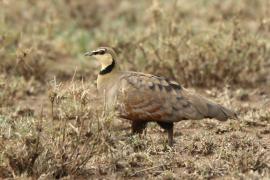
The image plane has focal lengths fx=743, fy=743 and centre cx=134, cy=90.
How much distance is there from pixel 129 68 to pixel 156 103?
10.7ft

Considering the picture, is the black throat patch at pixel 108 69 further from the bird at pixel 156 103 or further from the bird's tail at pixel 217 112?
the bird's tail at pixel 217 112

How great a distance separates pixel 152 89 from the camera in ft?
22.6

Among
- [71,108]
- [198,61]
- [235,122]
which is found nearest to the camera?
[71,108]

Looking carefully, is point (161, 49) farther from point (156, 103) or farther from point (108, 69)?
point (156, 103)

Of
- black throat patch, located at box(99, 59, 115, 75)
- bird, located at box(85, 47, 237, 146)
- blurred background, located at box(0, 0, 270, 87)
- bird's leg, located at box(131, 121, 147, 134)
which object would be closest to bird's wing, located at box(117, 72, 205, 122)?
bird, located at box(85, 47, 237, 146)

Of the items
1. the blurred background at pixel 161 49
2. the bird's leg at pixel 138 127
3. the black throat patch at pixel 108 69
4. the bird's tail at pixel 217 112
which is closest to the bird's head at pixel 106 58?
→ the black throat patch at pixel 108 69

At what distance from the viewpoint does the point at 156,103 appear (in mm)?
6793

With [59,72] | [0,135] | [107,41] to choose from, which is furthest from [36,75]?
[0,135]

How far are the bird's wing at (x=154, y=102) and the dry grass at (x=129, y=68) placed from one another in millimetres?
253

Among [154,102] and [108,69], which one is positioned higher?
[108,69]

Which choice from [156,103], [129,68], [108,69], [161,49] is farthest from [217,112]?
[129,68]

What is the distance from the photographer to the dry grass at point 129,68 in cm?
588

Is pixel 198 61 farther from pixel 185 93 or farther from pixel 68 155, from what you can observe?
pixel 68 155

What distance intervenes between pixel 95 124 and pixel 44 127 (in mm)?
486
